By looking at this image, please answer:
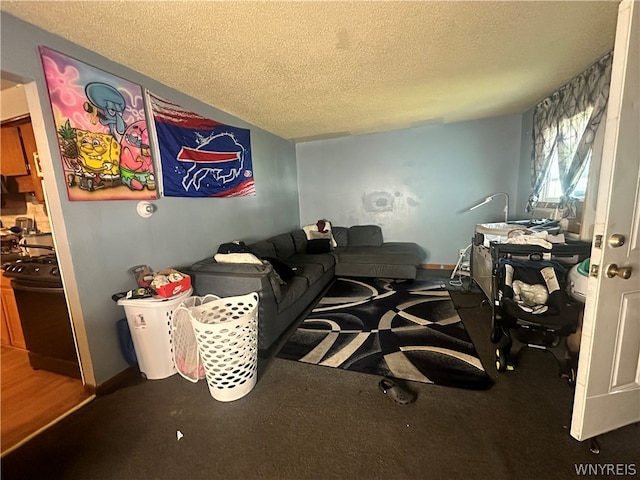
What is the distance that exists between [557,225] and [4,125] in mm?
5116

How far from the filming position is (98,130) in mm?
1854

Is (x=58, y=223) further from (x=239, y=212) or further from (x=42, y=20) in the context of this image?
(x=239, y=212)

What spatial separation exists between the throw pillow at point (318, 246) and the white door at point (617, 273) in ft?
10.6

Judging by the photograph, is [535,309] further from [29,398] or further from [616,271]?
[29,398]

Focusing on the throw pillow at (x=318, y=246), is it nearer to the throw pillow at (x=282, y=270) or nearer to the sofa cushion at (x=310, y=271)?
the sofa cushion at (x=310, y=271)

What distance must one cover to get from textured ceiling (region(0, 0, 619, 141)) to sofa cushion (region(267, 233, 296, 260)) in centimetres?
175

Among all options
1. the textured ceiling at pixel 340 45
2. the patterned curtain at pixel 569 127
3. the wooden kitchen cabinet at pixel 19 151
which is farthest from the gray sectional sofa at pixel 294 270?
the patterned curtain at pixel 569 127

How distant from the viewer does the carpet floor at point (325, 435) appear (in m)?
1.27

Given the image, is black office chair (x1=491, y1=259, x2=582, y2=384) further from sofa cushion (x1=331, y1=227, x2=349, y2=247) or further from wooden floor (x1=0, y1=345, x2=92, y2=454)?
wooden floor (x1=0, y1=345, x2=92, y2=454)

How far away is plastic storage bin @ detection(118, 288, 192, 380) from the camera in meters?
1.83

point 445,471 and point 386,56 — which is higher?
point 386,56

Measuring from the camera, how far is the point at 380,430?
4.81ft

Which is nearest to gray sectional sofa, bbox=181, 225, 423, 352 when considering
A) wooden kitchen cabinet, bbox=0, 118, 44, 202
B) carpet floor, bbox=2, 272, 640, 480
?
carpet floor, bbox=2, 272, 640, 480

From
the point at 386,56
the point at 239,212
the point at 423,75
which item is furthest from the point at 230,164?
the point at 423,75
